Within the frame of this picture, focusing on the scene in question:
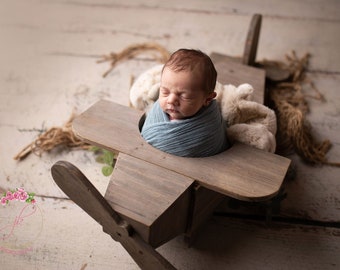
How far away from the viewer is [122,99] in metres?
1.40

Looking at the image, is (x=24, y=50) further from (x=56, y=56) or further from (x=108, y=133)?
(x=108, y=133)

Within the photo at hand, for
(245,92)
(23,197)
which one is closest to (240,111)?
(245,92)

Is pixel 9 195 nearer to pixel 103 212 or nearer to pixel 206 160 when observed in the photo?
pixel 103 212

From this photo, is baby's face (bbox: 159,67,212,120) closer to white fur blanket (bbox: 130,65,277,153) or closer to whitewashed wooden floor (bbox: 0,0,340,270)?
white fur blanket (bbox: 130,65,277,153)

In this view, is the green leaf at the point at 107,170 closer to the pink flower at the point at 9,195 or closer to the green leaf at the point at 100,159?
the green leaf at the point at 100,159

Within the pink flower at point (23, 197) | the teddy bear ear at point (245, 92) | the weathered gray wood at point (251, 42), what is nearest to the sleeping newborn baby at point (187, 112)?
the teddy bear ear at point (245, 92)

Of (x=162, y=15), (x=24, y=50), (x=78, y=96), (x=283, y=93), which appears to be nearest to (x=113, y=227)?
(x=78, y=96)

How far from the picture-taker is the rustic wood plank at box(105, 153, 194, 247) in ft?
2.51

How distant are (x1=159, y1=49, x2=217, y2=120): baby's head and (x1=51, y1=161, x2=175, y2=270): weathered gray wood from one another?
0.25m

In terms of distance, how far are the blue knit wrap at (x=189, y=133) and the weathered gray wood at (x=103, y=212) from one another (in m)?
0.21

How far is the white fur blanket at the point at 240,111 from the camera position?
965 millimetres

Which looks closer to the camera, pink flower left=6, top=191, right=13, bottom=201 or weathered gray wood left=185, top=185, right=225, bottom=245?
weathered gray wood left=185, top=185, right=225, bottom=245

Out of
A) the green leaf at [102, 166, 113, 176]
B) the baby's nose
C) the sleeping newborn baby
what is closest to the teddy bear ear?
the sleeping newborn baby

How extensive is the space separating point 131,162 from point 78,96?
62 cm
